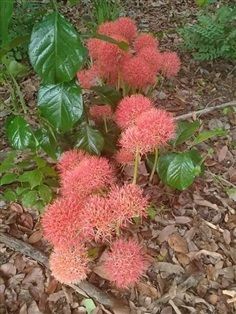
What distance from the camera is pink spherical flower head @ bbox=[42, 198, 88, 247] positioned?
1.04m

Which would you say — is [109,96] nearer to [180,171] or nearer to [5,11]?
[180,171]

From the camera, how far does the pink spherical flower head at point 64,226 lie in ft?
3.41

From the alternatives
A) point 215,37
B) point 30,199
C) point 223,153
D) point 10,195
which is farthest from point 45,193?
point 215,37

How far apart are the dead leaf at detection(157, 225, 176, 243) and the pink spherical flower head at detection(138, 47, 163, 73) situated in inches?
21.9

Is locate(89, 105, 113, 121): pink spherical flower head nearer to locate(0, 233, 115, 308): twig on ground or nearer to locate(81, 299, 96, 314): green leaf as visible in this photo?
locate(0, 233, 115, 308): twig on ground

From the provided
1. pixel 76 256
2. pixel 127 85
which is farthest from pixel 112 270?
pixel 127 85

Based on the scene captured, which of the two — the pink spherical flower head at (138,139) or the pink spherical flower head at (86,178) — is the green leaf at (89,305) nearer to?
Answer: the pink spherical flower head at (86,178)

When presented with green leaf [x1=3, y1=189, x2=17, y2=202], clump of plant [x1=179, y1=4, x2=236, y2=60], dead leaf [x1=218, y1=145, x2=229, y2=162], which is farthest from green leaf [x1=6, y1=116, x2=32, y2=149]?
clump of plant [x1=179, y1=4, x2=236, y2=60]

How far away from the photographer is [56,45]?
3.52 feet

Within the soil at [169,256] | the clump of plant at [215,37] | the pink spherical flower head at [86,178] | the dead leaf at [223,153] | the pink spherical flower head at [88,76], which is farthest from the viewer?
the clump of plant at [215,37]

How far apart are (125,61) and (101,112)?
0.71ft

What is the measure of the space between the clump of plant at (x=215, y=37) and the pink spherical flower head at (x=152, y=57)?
34.5 inches

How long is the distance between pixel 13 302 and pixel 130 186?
1.70 ft

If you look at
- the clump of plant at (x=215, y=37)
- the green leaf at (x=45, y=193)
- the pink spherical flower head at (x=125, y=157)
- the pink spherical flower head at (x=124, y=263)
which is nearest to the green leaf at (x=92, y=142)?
the pink spherical flower head at (x=125, y=157)
